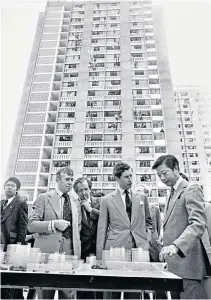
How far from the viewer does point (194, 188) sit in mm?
2043

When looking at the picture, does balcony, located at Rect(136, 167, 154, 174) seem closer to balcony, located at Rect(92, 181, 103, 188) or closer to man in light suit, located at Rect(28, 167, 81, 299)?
balcony, located at Rect(92, 181, 103, 188)

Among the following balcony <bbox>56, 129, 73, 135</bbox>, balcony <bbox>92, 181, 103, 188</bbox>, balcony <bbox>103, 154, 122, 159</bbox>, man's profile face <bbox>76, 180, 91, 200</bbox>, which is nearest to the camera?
man's profile face <bbox>76, 180, 91, 200</bbox>

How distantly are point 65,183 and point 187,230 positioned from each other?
50.2 inches

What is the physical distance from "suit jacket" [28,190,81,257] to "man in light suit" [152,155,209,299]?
85 centimetres

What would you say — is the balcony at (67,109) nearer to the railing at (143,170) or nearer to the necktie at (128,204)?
the railing at (143,170)

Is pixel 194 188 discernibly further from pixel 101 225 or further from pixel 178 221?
pixel 101 225

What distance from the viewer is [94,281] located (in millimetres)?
1291

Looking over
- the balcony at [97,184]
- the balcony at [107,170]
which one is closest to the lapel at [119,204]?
the balcony at [97,184]

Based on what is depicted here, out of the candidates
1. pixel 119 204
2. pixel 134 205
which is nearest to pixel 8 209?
pixel 119 204

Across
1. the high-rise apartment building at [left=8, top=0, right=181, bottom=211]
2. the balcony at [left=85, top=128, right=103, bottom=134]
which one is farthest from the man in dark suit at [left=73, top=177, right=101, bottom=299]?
the balcony at [left=85, top=128, right=103, bottom=134]

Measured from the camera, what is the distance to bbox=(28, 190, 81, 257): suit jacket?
2330mm

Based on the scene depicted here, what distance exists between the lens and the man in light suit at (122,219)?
92.8 inches

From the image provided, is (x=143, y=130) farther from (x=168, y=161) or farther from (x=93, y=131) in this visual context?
(x=168, y=161)

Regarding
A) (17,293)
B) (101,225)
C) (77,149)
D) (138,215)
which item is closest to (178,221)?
(138,215)
